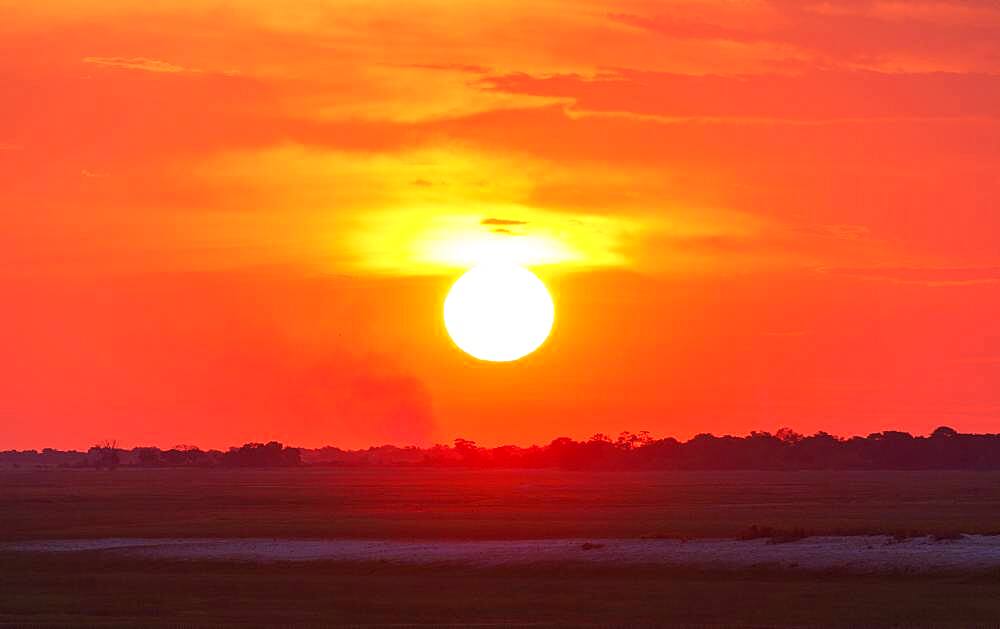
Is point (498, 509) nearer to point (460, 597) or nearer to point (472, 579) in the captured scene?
point (472, 579)

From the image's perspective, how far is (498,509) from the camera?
4412 inches

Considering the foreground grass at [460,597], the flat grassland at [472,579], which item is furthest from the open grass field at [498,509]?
the foreground grass at [460,597]

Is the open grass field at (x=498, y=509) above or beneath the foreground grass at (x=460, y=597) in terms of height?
above

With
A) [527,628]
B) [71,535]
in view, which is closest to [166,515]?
[71,535]

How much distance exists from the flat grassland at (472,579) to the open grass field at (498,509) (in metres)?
0.22

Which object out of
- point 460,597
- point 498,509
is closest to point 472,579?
point 460,597

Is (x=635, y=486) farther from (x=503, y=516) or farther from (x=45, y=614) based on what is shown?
(x=45, y=614)

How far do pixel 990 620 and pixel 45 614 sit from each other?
30946 millimetres

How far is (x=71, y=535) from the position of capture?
87.9m

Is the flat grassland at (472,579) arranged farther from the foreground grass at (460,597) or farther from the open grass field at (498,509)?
the open grass field at (498,509)

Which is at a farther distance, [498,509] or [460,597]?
[498,509]

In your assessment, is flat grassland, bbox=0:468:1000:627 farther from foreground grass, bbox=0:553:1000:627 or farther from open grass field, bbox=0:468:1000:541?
open grass field, bbox=0:468:1000:541

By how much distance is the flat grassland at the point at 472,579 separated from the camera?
5116 centimetres

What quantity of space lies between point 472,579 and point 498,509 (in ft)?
→ 161
